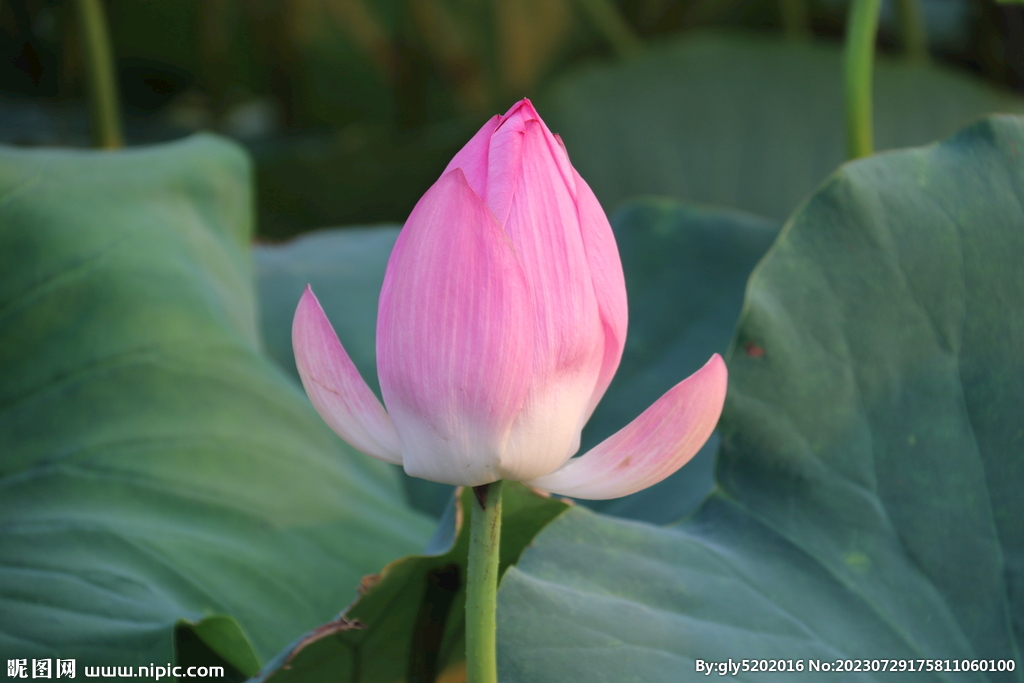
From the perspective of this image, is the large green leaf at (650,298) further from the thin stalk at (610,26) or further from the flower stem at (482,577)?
the thin stalk at (610,26)

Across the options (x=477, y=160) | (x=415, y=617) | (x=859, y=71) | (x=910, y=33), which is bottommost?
(x=415, y=617)

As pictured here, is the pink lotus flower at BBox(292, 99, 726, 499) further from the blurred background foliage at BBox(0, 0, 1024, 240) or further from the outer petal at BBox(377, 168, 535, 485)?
the blurred background foliage at BBox(0, 0, 1024, 240)

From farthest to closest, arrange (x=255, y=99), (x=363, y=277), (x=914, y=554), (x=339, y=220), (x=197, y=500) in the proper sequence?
1. (x=255, y=99)
2. (x=339, y=220)
3. (x=363, y=277)
4. (x=197, y=500)
5. (x=914, y=554)

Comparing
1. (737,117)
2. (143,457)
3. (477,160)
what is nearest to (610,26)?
(737,117)

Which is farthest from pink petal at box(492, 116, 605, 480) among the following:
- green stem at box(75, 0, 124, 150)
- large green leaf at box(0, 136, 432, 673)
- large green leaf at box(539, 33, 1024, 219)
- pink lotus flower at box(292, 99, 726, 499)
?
large green leaf at box(539, 33, 1024, 219)

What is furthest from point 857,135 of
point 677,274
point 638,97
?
point 638,97

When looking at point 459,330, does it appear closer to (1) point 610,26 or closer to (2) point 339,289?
(2) point 339,289

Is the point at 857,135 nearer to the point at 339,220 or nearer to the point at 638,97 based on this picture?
the point at 638,97

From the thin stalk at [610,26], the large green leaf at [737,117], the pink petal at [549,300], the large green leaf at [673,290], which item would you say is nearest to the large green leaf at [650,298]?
the large green leaf at [673,290]
